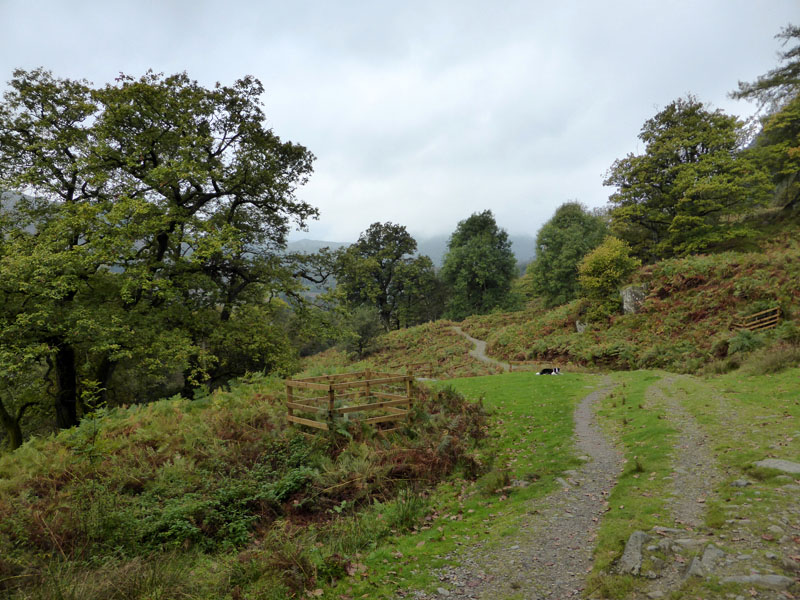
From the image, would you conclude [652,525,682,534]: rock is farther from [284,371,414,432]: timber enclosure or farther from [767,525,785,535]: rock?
[284,371,414,432]: timber enclosure

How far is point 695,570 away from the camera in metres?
4.27

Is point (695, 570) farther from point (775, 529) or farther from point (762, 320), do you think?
point (762, 320)

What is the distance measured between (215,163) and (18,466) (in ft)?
46.8

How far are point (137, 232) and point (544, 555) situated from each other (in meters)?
16.4

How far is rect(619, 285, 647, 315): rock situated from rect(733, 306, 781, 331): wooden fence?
8.45 meters

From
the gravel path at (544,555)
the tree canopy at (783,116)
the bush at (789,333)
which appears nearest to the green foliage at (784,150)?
the tree canopy at (783,116)

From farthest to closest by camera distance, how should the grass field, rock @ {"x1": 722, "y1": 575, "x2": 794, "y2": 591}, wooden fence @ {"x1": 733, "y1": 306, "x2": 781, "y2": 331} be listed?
wooden fence @ {"x1": 733, "y1": 306, "x2": 781, "y2": 331} < the grass field < rock @ {"x1": 722, "y1": 575, "x2": 794, "y2": 591}

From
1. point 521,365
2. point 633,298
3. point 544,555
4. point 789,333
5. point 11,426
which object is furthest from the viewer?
point 521,365

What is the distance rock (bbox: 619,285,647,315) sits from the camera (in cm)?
2944

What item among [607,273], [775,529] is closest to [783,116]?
[607,273]

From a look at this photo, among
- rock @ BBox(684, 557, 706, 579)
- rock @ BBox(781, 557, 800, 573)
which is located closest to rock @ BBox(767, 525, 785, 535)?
rock @ BBox(781, 557, 800, 573)

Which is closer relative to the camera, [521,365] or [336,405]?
[336,405]

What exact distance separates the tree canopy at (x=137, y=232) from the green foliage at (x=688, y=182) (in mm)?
32235

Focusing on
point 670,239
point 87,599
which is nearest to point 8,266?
point 87,599
